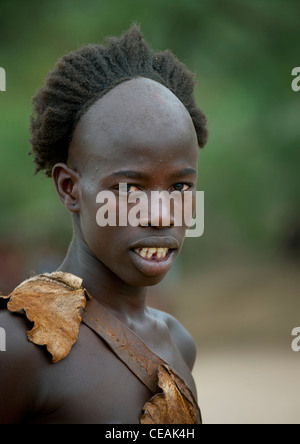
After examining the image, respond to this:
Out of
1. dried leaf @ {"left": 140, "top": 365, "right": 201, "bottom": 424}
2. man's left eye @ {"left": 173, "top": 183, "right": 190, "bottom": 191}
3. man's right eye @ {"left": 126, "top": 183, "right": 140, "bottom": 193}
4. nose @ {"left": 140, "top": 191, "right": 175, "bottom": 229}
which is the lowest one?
dried leaf @ {"left": 140, "top": 365, "right": 201, "bottom": 424}

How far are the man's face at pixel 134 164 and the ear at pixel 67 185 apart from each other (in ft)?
0.14

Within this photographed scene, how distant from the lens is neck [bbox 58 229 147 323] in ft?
9.16

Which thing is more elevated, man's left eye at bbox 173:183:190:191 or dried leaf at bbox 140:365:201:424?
man's left eye at bbox 173:183:190:191

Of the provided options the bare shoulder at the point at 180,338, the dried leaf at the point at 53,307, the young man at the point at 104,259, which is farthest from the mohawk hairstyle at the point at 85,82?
the bare shoulder at the point at 180,338

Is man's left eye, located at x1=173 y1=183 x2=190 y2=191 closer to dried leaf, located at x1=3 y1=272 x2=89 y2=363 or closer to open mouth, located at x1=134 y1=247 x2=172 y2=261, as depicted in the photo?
open mouth, located at x1=134 y1=247 x2=172 y2=261

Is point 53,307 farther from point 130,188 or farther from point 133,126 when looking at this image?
point 133,126

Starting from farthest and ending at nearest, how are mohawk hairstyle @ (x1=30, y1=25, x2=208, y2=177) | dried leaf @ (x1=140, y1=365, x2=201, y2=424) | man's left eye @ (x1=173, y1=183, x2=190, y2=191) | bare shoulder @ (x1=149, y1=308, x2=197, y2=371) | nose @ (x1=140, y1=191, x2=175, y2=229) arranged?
bare shoulder @ (x1=149, y1=308, x2=197, y2=371) → mohawk hairstyle @ (x1=30, y1=25, x2=208, y2=177) → man's left eye @ (x1=173, y1=183, x2=190, y2=191) → nose @ (x1=140, y1=191, x2=175, y2=229) → dried leaf @ (x1=140, y1=365, x2=201, y2=424)

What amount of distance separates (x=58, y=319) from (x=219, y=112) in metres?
8.68

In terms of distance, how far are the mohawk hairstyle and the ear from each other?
9cm

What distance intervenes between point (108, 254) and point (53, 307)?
32 cm

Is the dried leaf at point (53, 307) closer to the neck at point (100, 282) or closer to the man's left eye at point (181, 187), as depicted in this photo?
the neck at point (100, 282)

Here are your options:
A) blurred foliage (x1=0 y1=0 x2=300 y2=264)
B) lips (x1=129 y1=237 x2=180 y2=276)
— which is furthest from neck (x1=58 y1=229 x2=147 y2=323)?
blurred foliage (x1=0 y1=0 x2=300 y2=264)

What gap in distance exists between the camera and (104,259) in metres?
2.68

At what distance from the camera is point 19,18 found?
1109 cm
